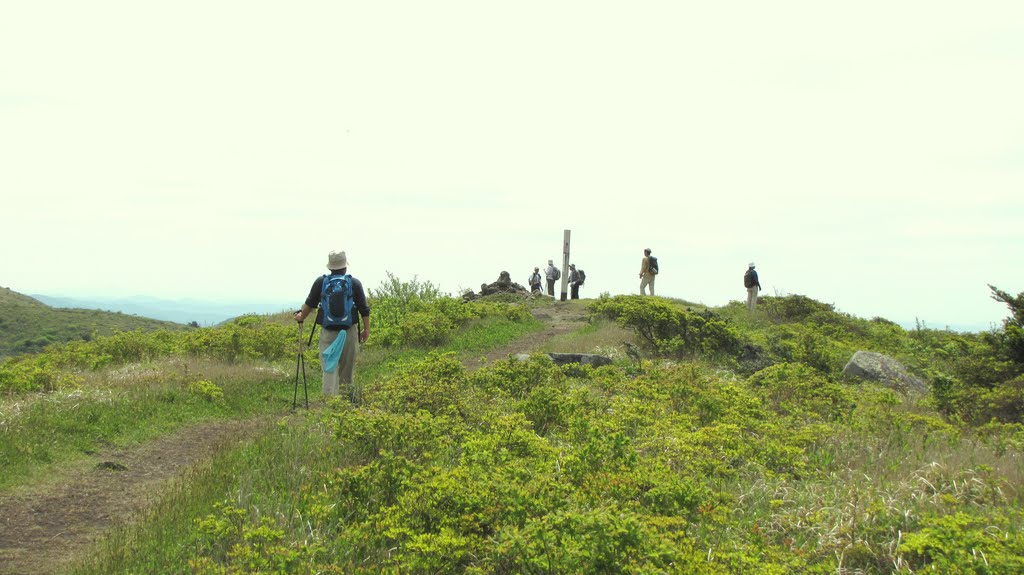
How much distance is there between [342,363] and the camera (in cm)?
1041

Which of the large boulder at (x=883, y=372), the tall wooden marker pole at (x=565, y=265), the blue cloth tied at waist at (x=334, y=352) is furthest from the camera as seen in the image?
the tall wooden marker pole at (x=565, y=265)

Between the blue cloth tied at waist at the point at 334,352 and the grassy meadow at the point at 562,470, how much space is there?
2.01 feet

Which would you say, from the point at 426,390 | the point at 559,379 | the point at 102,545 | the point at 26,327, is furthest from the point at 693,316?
the point at 26,327

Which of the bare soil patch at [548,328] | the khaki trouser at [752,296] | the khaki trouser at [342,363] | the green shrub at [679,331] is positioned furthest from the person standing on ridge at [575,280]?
the khaki trouser at [342,363]

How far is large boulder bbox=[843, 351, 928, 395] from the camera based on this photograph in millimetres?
12781

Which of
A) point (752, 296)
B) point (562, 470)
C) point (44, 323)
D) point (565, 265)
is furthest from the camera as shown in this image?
point (44, 323)

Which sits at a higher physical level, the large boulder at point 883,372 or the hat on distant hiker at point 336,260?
the hat on distant hiker at point 336,260

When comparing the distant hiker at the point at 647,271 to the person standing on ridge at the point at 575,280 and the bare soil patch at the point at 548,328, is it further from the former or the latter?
the person standing on ridge at the point at 575,280

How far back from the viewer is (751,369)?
13.4 meters

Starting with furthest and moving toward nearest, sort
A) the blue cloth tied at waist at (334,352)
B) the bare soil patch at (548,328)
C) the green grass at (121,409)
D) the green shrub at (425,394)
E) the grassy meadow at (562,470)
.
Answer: the bare soil patch at (548,328)
the blue cloth tied at waist at (334,352)
the green shrub at (425,394)
the green grass at (121,409)
the grassy meadow at (562,470)

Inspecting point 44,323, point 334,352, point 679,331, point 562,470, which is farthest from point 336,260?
point 44,323

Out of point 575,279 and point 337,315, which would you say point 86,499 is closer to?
point 337,315

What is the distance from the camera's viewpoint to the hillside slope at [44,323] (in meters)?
48.7

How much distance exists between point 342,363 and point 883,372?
9.40m
